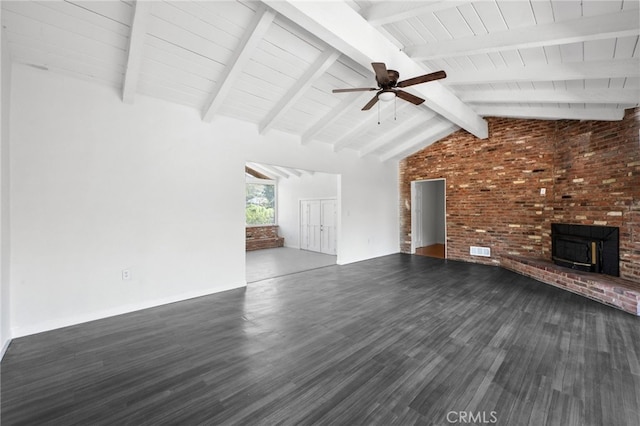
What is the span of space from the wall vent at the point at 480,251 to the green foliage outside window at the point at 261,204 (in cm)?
647

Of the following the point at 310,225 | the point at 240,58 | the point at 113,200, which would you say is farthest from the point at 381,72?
the point at 310,225

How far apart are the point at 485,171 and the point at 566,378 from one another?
17.4 feet

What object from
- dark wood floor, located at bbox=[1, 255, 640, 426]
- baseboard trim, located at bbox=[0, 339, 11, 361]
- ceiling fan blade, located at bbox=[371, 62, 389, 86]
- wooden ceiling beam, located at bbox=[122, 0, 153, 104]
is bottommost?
dark wood floor, located at bbox=[1, 255, 640, 426]

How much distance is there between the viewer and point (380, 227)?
7602 mm

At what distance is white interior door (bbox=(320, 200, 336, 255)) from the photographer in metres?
8.51

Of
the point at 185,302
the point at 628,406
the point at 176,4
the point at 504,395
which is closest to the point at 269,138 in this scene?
the point at 176,4

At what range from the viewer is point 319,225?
349 inches

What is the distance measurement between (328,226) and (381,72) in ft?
19.6

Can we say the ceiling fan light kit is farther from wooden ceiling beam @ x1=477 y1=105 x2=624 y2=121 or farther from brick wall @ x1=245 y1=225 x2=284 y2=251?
brick wall @ x1=245 y1=225 x2=284 y2=251

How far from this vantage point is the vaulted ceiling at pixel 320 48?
8.65 ft

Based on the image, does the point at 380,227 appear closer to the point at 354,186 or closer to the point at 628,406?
the point at 354,186

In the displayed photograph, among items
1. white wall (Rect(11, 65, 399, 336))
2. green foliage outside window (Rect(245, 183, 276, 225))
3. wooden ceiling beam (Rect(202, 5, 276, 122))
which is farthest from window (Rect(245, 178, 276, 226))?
wooden ceiling beam (Rect(202, 5, 276, 122))

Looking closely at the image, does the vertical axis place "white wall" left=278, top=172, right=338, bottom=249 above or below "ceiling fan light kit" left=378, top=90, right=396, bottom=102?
below

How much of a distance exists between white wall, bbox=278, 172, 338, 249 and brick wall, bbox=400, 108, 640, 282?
233cm
